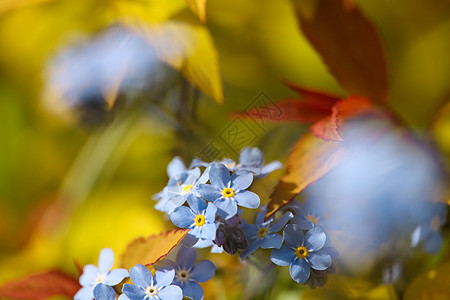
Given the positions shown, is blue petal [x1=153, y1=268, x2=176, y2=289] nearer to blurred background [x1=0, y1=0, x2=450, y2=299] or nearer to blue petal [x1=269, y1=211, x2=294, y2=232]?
blue petal [x1=269, y1=211, x2=294, y2=232]

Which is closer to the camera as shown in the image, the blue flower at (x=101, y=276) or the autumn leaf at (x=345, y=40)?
the blue flower at (x=101, y=276)

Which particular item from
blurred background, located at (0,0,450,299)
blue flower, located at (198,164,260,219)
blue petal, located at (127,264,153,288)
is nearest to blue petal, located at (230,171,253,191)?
blue flower, located at (198,164,260,219)

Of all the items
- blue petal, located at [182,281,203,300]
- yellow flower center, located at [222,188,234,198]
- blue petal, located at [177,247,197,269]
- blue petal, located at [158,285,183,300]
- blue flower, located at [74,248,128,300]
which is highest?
yellow flower center, located at [222,188,234,198]

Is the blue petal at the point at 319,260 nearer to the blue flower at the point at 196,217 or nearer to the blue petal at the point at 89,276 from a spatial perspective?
the blue flower at the point at 196,217

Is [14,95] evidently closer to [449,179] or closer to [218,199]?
[218,199]

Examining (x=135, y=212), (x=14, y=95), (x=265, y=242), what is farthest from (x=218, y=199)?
(x=14, y=95)

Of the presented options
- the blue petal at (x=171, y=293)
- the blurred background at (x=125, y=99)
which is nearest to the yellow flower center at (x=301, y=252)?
the blue petal at (x=171, y=293)
